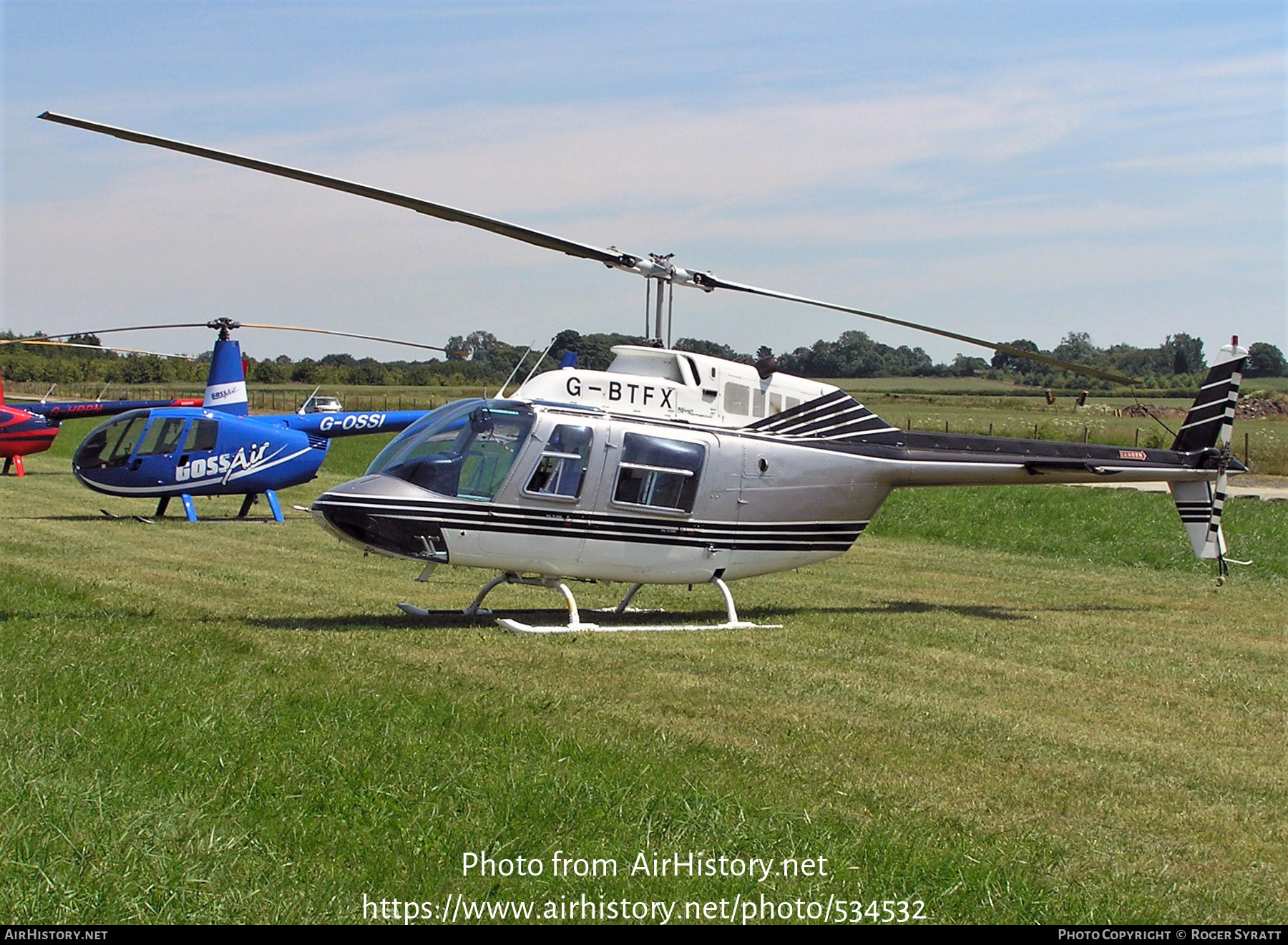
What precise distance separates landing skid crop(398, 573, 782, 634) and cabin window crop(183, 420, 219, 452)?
1114 centimetres

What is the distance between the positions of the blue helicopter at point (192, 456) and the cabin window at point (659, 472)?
35.5 feet

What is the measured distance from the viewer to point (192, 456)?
70.8 ft

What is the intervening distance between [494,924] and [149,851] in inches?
56.2

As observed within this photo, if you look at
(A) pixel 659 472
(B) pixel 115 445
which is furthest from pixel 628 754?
(B) pixel 115 445

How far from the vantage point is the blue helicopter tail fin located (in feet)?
75.7

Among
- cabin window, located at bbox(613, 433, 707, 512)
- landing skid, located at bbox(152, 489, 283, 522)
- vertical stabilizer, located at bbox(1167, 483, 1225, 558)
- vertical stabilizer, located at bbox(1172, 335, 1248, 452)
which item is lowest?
landing skid, located at bbox(152, 489, 283, 522)

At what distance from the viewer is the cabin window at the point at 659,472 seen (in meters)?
11.2

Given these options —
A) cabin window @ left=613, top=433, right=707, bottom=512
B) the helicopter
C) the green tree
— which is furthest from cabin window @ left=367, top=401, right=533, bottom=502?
the green tree

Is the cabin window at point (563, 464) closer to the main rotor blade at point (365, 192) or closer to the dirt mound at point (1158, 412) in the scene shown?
the main rotor blade at point (365, 192)

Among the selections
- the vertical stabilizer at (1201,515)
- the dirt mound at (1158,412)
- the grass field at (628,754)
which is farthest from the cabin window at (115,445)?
the dirt mound at (1158,412)

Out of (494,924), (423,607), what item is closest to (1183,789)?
(494,924)

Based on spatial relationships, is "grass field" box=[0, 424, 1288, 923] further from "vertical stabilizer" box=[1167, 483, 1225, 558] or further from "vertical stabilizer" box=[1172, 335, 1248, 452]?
"vertical stabilizer" box=[1172, 335, 1248, 452]

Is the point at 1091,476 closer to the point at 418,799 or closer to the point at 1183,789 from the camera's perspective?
the point at 1183,789

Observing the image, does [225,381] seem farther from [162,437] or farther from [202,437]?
[162,437]
